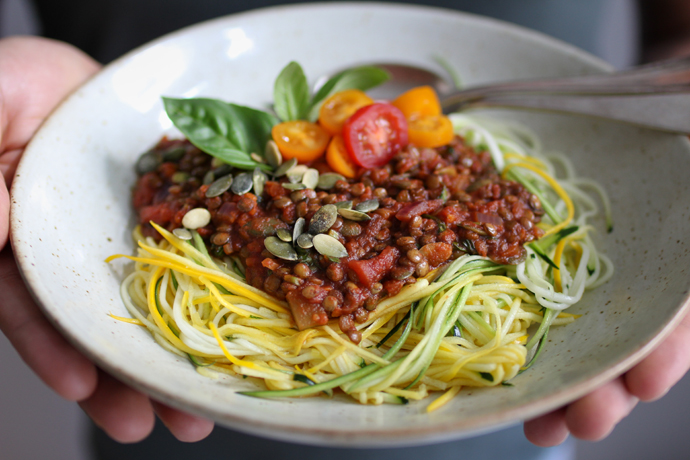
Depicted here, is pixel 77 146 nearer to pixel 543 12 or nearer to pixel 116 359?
pixel 116 359

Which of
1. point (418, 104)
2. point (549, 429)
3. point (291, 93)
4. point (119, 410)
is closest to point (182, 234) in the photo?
point (119, 410)

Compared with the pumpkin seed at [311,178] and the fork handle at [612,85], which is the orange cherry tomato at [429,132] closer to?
the fork handle at [612,85]

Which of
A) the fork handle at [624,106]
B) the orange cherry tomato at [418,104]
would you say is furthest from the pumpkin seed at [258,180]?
the fork handle at [624,106]

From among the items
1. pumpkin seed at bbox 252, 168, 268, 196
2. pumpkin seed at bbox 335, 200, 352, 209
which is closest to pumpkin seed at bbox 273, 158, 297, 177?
pumpkin seed at bbox 252, 168, 268, 196

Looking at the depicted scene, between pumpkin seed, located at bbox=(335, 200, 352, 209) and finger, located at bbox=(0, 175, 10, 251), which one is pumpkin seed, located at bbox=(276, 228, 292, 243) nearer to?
pumpkin seed, located at bbox=(335, 200, 352, 209)

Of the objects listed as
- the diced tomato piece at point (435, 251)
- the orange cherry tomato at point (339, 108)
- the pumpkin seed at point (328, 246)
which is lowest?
the pumpkin seed at point (328, 246)
